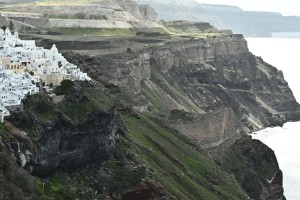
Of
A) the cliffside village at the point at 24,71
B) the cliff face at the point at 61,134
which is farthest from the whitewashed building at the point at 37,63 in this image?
the cliff face at the point at 61,134

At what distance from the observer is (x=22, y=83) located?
73.1 m

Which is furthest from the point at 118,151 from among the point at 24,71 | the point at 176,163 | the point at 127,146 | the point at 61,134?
the point at 176,163

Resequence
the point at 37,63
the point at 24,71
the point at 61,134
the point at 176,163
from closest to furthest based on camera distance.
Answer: the point at 61,134, the point at 24,71, the point at 37,63, the point at 176,163

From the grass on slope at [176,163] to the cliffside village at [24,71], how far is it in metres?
12.7

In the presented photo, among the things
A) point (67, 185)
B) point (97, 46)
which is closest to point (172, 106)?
point (97, 46)

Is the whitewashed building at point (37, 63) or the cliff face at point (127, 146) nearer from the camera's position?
the cliff face at point (127, 146)

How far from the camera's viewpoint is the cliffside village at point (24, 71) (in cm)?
6875

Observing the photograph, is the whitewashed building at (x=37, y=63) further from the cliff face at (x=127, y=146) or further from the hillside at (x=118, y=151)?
the cliff face at (x=127, y=146)

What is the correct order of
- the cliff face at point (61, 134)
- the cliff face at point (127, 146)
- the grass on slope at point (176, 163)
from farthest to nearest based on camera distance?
the grass on slope at point (176, 163), the cliff face at point (127, 146), the cliff face at point (61, 134)

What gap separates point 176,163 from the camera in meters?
98.3

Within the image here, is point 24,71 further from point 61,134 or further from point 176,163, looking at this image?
point 176,163

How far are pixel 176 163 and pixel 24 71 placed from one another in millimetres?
27430

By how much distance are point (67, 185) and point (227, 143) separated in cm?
5972

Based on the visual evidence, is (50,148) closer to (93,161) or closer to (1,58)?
(93,161)
